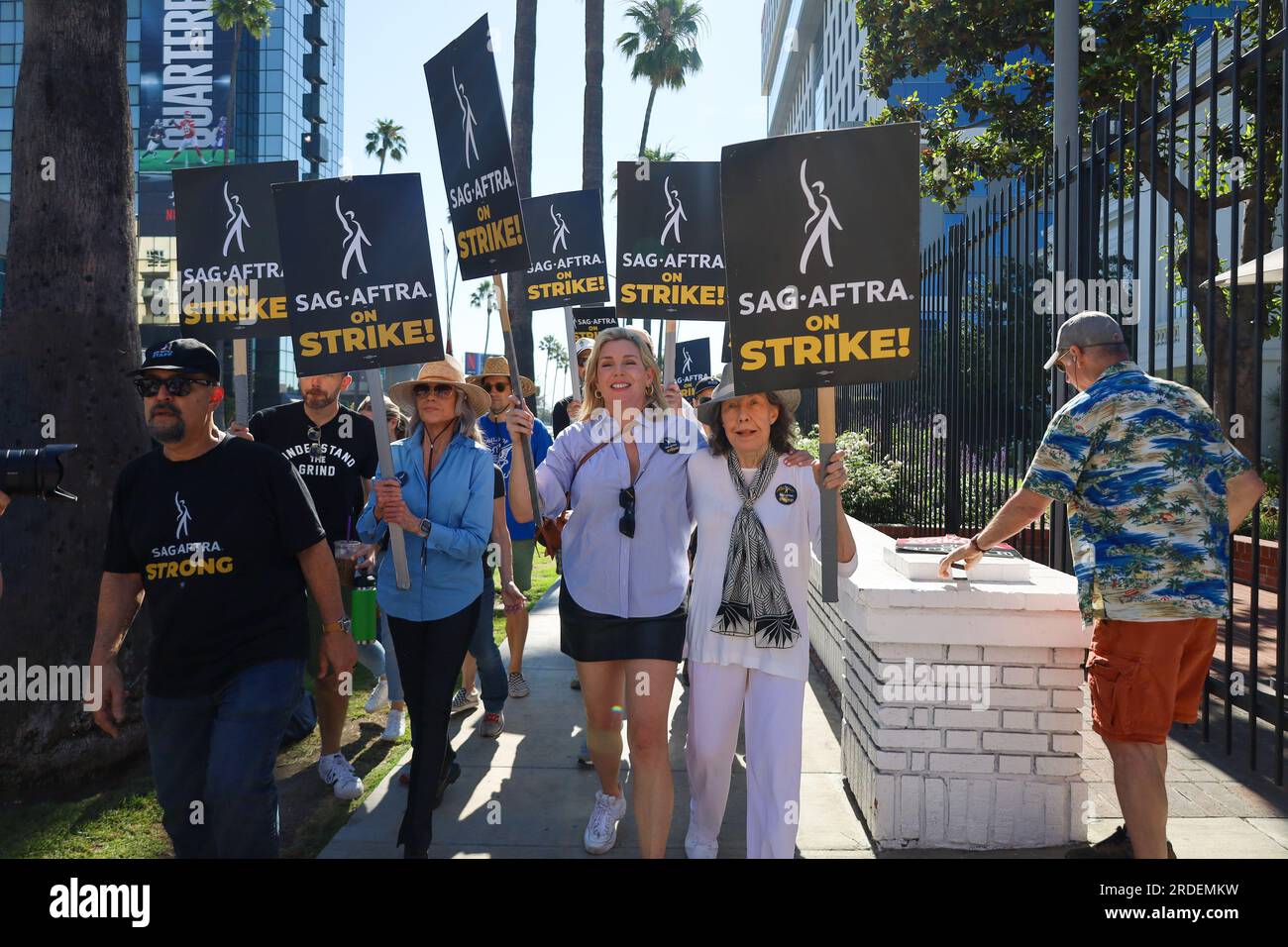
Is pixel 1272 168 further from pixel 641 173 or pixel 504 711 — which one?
pixel 504 711

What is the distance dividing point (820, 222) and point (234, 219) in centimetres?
396

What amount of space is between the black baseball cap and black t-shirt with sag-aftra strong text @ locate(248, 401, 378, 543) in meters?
1.82

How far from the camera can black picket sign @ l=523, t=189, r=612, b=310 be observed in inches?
313

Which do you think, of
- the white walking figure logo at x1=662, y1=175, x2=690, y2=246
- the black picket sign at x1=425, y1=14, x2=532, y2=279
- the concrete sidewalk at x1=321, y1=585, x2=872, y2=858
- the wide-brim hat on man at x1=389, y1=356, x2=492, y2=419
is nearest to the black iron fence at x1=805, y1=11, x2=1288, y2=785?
the concrete sidewalk at x1=321, y1=585, x2=872, y2=858

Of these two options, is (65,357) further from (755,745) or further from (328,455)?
(755,745)

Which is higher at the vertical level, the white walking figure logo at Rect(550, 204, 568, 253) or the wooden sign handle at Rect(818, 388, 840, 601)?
the white walking figure logo at Rect(550, 204, 568, 253)

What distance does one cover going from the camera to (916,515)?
9.95 m

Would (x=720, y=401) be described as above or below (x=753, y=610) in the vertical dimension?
above

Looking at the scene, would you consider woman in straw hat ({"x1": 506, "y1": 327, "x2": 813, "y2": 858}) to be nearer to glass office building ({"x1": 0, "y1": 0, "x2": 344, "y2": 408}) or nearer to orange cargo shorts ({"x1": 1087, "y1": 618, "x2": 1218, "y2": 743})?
orange cargo shorts ({"x1": 1087, "y1": 618, "x2": 1218, "y2": 743})

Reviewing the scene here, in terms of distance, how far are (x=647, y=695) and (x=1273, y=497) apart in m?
13.1

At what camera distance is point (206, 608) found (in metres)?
3.30

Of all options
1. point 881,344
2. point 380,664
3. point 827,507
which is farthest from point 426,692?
point 881,344

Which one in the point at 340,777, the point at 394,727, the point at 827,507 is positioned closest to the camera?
the point at 827,507

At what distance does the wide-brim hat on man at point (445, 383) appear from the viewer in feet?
14.7
